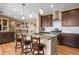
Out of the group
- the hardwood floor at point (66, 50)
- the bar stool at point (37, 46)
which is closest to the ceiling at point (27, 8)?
the bar stool at point (37, 46)

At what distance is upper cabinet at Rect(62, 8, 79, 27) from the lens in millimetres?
2127

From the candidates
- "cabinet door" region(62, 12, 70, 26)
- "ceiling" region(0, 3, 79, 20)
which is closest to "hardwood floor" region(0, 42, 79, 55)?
"cabinet door" region(62, 12, 70, 26)

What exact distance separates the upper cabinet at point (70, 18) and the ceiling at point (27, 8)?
114 millimetres

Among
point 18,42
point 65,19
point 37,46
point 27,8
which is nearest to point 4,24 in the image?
point 18,42

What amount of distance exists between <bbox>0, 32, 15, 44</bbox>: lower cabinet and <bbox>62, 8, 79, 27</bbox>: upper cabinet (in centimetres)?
119

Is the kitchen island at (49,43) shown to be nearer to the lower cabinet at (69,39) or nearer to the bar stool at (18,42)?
the lower cabinet at (69,39)

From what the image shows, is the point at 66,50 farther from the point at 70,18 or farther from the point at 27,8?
the point at 27,8

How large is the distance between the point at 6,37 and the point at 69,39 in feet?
4.67

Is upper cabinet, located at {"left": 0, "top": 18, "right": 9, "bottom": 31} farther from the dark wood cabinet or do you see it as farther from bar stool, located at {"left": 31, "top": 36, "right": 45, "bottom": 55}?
the dark wood cabinet

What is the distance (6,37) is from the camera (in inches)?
92.6

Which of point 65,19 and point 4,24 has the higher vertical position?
point 65,19

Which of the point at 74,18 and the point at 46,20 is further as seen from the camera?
the point at 46,20
